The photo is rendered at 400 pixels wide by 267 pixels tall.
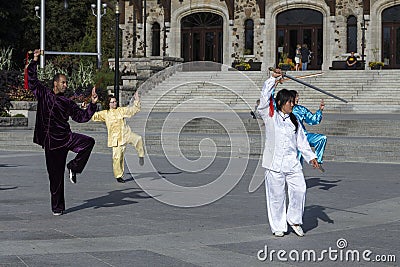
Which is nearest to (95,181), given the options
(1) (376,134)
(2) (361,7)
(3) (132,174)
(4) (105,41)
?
(3) (132,174)

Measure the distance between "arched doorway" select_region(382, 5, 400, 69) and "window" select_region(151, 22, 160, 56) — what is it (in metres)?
14.6

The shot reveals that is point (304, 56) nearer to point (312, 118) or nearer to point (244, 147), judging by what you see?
point (244, 147)

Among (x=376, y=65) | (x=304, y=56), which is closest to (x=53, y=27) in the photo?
(x=304, y=56)

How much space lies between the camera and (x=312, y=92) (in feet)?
117

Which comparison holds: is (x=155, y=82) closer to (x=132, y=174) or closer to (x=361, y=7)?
(x=361, y=7)

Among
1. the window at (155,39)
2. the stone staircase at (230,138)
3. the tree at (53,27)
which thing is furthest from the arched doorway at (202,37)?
the stone staircase at (230,138)

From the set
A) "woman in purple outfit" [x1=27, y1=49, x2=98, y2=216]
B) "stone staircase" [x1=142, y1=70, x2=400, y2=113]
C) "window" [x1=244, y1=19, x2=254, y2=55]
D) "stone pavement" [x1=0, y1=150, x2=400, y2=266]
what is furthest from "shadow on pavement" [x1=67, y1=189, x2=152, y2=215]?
"window" [x1=244, y1=19, x2=254, y2=55]

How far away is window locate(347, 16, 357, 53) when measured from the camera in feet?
144

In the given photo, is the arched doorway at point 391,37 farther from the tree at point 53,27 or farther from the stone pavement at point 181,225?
the stone pavement at point 181,225

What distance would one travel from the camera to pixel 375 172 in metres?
15.9

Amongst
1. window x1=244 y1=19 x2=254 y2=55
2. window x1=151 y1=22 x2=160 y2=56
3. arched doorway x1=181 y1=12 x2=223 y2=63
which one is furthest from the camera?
window x1=151 y1=22 x2=160 y2=56

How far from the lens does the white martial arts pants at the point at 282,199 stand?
8516 mm

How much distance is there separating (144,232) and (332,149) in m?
11.3

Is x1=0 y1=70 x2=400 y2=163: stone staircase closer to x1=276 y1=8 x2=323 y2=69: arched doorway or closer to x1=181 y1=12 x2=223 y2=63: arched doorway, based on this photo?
x1=181 y1=12 x2=223 y2=63: arched doorway
